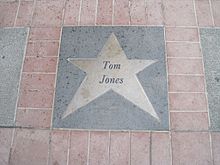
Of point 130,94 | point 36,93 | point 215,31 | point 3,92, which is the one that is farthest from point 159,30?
point 3,92

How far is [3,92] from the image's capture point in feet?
14.9

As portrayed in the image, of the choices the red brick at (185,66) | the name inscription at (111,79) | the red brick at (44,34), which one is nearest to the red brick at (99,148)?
the name inscription at (111,79)

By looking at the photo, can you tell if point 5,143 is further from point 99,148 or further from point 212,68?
point 212,68

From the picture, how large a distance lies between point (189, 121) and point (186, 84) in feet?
1.82

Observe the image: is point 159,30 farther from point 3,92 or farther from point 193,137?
point 3,92

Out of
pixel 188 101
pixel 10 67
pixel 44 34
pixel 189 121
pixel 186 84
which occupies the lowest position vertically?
pixel 189 121

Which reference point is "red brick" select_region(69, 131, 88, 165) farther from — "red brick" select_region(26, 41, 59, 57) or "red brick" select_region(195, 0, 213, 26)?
"red brick" select_region(195, 0, 213, 26)

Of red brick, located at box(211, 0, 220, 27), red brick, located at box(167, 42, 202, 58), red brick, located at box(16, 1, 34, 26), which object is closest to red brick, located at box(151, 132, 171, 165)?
red brick, located at box(167, 42, 202, 58)

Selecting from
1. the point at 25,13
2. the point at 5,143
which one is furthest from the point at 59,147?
the point at 25,13

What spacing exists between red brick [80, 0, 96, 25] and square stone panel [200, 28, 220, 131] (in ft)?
5.74

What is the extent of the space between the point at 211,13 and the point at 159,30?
927mm

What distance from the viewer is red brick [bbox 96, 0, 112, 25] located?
499 cm

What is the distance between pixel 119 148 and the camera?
4.09 meters

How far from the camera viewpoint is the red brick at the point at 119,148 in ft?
13.2
